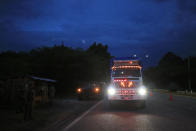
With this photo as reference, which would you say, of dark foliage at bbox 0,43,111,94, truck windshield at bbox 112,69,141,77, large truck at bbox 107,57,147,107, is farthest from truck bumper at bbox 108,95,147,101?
dark foliage at bbox 0,43,111,94

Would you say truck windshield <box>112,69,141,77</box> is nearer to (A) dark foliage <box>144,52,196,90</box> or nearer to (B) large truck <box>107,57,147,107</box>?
(B) large truck <box>107,57,147,107</box>

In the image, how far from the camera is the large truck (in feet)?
56.0

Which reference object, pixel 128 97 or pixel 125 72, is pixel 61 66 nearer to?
pixel 125 72

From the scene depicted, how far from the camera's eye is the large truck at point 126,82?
17.1 meters

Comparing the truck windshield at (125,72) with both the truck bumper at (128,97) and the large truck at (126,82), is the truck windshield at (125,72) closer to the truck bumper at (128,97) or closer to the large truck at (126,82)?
the large truck at (126,82)

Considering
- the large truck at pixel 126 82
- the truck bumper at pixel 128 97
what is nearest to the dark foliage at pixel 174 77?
the large truck at pixel 126 82

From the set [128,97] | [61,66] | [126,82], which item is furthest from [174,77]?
[128,97]

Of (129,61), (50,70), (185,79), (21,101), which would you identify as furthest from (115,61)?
(185,79)

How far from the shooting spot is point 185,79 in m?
74.1

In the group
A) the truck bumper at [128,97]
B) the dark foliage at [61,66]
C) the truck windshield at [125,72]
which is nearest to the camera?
the truck bumper at [128,97]

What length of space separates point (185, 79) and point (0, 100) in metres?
66.0

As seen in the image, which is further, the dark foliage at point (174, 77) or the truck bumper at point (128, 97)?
the dark foliage at point (174, 77)

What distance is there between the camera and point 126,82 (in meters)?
17.6

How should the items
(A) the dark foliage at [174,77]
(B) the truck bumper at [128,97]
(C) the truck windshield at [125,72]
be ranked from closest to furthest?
(B) the truck bumper at [128,97] → (C) the truck windshield at [125,72] → (A) the dark foliage at [174,77]
